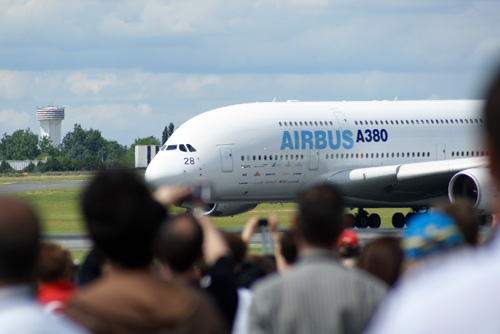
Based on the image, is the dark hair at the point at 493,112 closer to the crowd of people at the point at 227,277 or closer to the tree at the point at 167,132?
the crowd of people at the point at 227,277

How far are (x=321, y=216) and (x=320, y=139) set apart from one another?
26.2 m

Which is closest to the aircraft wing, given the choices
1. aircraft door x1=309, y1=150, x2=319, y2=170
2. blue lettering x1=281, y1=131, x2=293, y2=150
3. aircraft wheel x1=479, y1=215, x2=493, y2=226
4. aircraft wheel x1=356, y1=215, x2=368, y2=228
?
aircraft door x1=309, y1=150, x2=319, y2=170

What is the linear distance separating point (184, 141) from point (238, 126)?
1698mm

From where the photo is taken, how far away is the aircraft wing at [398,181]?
30688 millimetres

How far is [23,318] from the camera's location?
2.81 m

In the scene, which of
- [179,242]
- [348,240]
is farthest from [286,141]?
[179,242]

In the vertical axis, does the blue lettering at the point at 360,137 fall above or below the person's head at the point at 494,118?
above

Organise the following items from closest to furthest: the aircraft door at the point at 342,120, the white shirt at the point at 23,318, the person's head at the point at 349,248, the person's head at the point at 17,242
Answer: the white shirt at the point at 23,318 → the person's head at the point at 17,242 → the person's head at the point at 349,248 → the aircraft door at the point at 342,120

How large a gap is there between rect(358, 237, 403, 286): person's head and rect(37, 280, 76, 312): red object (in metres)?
1.76

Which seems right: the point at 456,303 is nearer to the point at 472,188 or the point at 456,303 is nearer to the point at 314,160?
the point at 314,160

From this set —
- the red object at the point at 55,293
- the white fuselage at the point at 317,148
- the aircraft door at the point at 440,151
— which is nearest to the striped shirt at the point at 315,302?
the red object at the point at 55,293

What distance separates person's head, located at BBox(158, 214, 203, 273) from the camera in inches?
184

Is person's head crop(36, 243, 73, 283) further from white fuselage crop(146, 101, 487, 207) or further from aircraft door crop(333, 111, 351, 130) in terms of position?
aircraft door crop(333, 111, 351, 130)

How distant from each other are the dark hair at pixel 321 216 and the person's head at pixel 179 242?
523 mm
